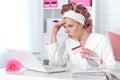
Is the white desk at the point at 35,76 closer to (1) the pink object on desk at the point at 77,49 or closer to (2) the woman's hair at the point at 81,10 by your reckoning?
(1) the pink object on desk at the point at 77,49

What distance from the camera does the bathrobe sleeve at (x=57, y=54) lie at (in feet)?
6.97

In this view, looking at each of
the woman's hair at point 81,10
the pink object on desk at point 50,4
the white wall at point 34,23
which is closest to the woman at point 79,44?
the woman's hair at point 81,10

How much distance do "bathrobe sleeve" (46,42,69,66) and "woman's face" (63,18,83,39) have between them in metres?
0.16

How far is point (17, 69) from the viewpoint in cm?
177

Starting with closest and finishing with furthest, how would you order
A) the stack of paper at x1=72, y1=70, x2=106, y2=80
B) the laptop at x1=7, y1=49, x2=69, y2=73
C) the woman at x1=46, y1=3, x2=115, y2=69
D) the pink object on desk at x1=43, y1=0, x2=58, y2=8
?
the stack of paper at x1=72, y1=70, x2=106, y2=80
the laptop at x1=7, y1=49, x2=69, y2=73
the woman at x1=46, y1=3, x2=115, y2=69
the pink object on desk at x1=43, y1=0, x2=58, y2=8

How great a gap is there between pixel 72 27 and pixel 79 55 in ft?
0.74

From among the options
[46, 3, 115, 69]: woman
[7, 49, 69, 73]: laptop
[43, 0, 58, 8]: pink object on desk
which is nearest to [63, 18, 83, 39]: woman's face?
[46, 3, 115, 69]: woman

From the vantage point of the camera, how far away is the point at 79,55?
6.79ft

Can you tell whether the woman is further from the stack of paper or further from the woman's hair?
the stack of paper

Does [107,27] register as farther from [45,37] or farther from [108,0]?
[45,37]

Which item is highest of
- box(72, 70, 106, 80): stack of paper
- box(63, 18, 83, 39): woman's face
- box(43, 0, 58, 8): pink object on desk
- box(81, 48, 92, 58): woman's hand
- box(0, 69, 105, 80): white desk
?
box(43, 0, 58, 8): pink object on desk

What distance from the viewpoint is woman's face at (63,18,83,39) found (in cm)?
204

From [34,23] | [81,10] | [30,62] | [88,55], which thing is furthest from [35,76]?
[34,23]

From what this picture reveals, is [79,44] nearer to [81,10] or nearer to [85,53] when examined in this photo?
[85,53]
